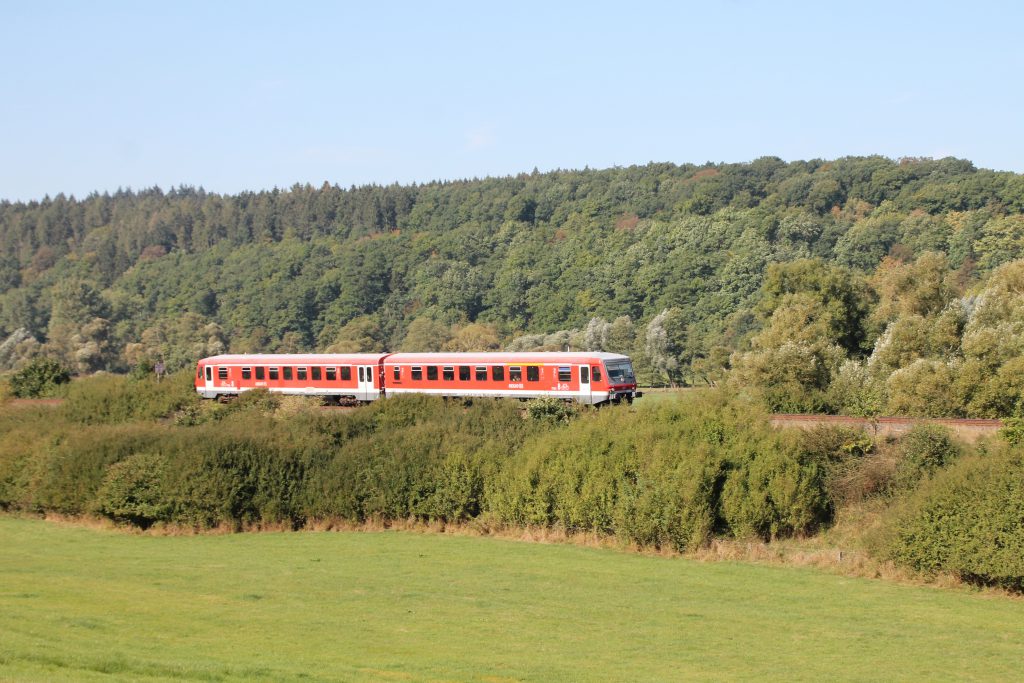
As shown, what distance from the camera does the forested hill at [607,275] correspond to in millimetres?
52469

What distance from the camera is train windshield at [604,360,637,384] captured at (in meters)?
39.8

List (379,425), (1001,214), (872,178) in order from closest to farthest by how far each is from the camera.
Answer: (379,425)
(1001,214)
(872,178)

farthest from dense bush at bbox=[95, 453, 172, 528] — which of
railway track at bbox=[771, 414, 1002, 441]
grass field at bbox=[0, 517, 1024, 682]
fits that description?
railway track at bbox=[771, 414, 1002, 441]

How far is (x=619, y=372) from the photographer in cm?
4053

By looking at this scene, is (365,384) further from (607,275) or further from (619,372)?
(607,275)

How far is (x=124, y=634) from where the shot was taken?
679 inches

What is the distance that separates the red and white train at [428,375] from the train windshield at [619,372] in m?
0.02

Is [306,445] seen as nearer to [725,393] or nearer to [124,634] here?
[725,393]

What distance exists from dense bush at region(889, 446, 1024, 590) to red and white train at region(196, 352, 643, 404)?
15.2 metres

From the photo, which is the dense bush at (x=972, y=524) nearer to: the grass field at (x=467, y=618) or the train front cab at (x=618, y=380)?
the grass field at (x=467, y=618)

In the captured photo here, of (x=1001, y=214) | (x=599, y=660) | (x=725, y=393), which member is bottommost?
(x=599, y=660)

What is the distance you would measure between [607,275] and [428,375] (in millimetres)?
60953

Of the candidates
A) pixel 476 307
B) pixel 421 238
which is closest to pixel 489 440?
pixel 476 307

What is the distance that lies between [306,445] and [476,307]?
7624 cm
